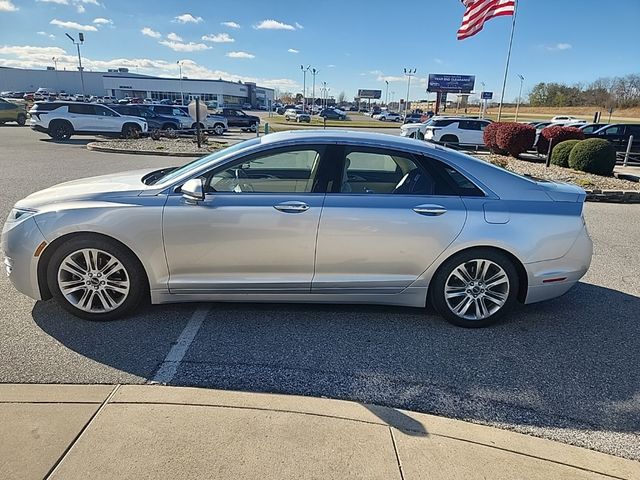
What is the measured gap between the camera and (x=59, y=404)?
7.86 feet

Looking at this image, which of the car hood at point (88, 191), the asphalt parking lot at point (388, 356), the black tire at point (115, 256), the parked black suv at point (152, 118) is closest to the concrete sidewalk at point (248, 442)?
the asphalt parking lot at point (388, 356)

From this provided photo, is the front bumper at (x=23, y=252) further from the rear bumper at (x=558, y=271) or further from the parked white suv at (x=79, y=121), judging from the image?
the parked white suv at (x=79, y=121)

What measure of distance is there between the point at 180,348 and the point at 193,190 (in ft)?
3.76

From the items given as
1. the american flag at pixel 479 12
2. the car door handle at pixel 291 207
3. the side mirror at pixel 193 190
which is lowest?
the car door handle at pixel 291 207

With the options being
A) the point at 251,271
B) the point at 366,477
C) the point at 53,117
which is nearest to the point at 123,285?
the point at 251,271

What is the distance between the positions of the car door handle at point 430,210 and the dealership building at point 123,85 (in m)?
87.2

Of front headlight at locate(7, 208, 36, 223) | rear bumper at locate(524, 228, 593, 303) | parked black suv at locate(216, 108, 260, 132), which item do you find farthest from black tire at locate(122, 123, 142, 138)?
rear bumper at locate(524, 228, 593, 303)

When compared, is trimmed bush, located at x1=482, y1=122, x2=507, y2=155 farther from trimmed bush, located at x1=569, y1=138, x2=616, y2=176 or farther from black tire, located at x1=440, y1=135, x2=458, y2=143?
trimmed bush, located at x1=569, y1=138, x2=616, y2=176

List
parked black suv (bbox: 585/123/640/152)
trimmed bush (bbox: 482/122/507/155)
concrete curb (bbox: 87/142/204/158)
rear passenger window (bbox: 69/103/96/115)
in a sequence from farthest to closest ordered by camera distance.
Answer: rear passenger window (bbox: 69/103/96/115) < parked black suv (bbox: 585/123/640/152) < trimmed bush (bbox: 482/122/507/155) < concrete curb (bbox: 87/142/204/158)

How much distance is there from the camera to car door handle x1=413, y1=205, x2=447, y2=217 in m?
3.25

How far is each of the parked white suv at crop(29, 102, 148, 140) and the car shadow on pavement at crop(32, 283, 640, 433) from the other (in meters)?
19.0

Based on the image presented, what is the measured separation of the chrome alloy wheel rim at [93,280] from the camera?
10.6ft

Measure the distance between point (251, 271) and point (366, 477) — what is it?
5.67ft

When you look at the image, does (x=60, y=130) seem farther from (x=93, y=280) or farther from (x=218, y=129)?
(x=93, y=280)
